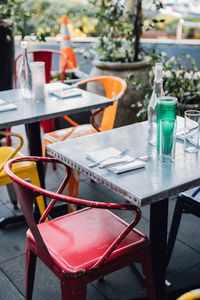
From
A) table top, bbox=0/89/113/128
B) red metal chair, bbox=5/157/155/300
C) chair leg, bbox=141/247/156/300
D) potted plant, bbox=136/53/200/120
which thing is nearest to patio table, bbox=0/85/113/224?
table top, bbox=0/89/113/128

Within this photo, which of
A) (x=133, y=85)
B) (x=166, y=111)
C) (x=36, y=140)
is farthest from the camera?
(x=133, y=85)

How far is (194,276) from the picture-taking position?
2348 mm

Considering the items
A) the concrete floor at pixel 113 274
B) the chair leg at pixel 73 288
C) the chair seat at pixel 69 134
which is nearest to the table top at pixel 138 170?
the chair leg at pixel 73 288

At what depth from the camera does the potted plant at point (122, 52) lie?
163 inches

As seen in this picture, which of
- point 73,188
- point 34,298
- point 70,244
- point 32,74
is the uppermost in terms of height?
point 32,74

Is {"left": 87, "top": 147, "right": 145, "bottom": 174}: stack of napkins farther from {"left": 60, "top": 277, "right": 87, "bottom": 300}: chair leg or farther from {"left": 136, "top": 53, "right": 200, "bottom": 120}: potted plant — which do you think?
{"left": 136, "top": 53, "right": 200, "bottom": 120}: potted plant

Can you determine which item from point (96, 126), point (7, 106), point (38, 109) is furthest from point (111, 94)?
point (7, 106)

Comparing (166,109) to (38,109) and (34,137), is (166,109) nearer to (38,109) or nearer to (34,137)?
(38,109)

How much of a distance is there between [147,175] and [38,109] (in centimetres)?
114

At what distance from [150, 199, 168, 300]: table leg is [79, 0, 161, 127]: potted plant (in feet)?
7.24

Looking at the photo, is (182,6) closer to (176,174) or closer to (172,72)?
(172,72)

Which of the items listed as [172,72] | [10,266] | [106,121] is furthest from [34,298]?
[172,72]

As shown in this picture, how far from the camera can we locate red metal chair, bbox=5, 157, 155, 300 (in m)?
1.60

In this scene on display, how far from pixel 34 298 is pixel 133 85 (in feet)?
7.79
